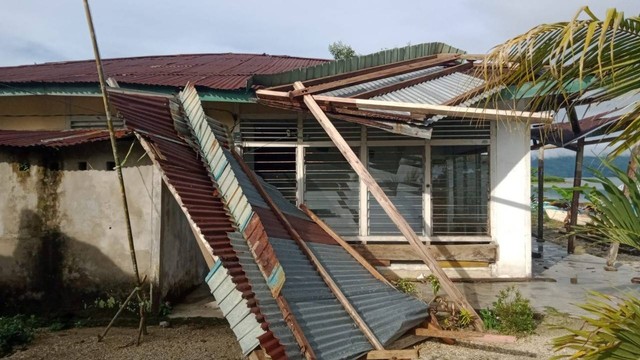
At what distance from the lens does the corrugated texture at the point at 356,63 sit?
278 inches

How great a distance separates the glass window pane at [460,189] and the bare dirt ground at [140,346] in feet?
13.1

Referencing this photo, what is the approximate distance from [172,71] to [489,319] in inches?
288

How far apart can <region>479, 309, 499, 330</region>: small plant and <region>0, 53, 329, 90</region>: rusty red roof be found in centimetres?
455

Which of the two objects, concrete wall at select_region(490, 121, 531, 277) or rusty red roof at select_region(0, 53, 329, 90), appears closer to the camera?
concrete wall at select_region(490, 121, 531, 277)

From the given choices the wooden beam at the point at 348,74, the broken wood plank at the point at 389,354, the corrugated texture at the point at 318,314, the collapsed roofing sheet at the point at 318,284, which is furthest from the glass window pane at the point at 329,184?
the broken wood plank at the point at 389,354

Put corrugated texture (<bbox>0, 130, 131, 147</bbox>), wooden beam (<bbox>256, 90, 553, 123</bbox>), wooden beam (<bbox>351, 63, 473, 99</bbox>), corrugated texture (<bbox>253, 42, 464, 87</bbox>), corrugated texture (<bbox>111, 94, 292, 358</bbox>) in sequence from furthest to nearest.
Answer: corrugated texture (<bbox>253, 42, 464, 87</bbox>) → wooden beam (<bbox>351, 63, 473, 99</bbox>) → corrugated texture (<bbox>0, 130, 131, 147</bbox>) → wooden beam (<bbox>256, 90, 553, 123</bbox>) → corrugated texture (<bbox>111, 94, 292, 358</bbox>)

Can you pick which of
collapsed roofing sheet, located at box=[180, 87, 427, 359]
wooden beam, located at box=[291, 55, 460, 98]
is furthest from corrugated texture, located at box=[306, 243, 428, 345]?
wooden beam, located at box=[291, 55, 460, 98]

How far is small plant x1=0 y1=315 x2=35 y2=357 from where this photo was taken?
4.61 metres

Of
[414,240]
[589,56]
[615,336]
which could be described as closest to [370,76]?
[414,240]

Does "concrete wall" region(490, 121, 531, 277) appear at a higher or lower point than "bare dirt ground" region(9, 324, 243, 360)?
higher

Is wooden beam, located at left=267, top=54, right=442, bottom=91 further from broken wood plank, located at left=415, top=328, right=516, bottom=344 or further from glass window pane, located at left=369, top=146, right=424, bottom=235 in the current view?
broken wood plank, located at left=415, top=328, right=516, bottom=344

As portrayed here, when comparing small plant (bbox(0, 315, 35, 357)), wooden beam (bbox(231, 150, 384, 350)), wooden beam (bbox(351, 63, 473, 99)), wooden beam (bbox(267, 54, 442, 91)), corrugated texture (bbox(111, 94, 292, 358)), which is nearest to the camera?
corrugated texture (bbox(111, 94, 292, 358))

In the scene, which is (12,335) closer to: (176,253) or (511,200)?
(176,253)

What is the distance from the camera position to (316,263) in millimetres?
4711
